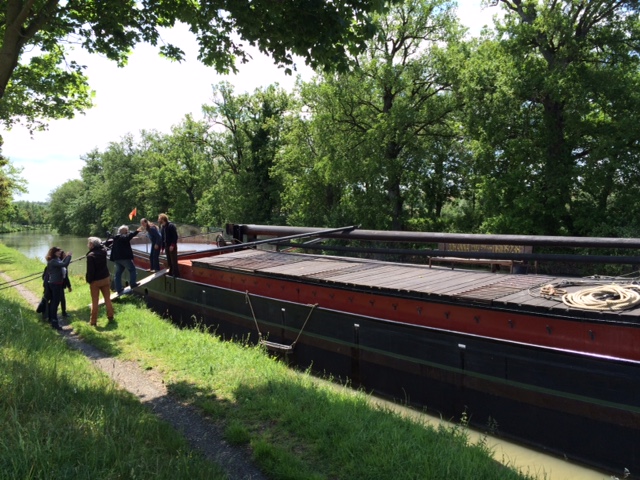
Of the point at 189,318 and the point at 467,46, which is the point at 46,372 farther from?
the point at 467,46

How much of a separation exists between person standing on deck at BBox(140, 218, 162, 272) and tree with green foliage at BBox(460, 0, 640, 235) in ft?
42.4

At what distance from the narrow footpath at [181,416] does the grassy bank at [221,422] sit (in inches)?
3.8

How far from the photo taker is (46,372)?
4531 millimetres

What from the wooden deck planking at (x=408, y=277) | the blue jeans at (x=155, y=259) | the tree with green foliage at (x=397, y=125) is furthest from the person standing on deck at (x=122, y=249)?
the tree with green foliage at (x=397, y=125)

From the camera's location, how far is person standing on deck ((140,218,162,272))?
1080 cm

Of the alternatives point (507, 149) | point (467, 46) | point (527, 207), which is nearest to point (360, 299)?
point (527, 207)

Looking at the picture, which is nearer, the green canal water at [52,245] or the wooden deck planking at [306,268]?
the wooden deck planking at [306,268]

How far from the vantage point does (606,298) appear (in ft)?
16.2

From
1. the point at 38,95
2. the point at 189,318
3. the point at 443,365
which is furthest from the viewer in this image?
the point at 38,95

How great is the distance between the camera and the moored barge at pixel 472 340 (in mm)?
4508

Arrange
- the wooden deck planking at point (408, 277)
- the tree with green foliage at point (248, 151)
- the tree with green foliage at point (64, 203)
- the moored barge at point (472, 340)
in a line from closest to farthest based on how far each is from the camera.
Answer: the moored barge at point (472, 340)
the wooden deck planking at point (408, 277)
the tree with green foliage at point (248, 151)
the tree with green foliage at point (64, 203)

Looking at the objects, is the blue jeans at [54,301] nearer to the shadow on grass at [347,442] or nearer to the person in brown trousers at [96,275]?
the person in brown trousers at [96,275]

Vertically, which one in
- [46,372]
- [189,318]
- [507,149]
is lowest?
[189,318]

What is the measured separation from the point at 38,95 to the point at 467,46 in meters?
19.9
